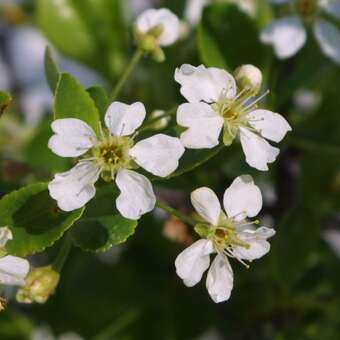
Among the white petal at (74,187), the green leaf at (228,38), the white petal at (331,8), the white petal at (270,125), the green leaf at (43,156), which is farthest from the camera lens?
the white petal at (331,8)

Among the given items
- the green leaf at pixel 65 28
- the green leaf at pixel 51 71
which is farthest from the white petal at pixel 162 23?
Result: the green leaf at pixel 65 28

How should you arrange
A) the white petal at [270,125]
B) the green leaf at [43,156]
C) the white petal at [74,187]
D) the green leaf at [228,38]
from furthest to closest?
1. the green leaf at [228,38]
2. the green leaf at [43,156]
3. the white petal at [270,125]
4. the white petal at [74,187]

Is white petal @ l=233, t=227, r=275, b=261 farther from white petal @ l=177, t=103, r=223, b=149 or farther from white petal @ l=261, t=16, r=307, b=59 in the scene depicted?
white petal @ l=261, t=16, r=307, b=59

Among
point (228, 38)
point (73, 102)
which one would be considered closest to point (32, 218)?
point (73, 102)

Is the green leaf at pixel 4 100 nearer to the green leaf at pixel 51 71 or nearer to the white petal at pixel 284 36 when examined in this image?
the green leaf at pixel 51 71

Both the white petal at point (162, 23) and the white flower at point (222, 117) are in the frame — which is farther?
the white petal at point (162, 23)

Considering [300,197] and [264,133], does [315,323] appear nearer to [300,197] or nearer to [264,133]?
[300,197]

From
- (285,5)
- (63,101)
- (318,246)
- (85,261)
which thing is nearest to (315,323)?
(318,246)
